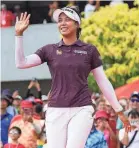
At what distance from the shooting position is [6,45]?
28.0 metres

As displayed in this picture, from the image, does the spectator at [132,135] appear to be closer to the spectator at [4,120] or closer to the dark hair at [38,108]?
the spectator at [4,120]

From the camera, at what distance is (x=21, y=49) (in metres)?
8.62

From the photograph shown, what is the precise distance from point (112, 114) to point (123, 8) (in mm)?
8523

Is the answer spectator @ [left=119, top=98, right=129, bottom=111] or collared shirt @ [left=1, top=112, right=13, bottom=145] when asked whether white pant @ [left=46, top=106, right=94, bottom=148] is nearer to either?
collared shirt @ [left=1, top=112, right=13, bottom=145]

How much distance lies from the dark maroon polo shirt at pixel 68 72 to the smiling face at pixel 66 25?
5.1 inches

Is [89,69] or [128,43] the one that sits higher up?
[89,69]

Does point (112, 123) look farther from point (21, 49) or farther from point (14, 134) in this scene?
point (21, 49)

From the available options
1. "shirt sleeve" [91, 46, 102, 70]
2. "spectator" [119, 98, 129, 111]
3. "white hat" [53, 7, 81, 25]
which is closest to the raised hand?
"white hat" [53, 7, 81, 25]

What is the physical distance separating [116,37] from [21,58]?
1410 cm

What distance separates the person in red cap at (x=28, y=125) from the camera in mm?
13917

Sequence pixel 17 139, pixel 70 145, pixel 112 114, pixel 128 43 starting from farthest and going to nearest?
pixel 128 43
pixel 112 114
pixel 17 139
pixel 70 145

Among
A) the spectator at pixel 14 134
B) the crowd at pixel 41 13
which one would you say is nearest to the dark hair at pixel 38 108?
the spectator at pixel 14 134

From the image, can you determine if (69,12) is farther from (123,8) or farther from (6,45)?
(6,45)

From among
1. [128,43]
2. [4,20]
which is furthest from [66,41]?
[4,20]
